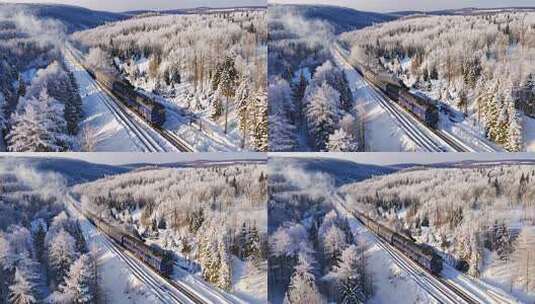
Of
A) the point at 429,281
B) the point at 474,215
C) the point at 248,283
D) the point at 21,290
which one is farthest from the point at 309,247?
the point at 21,290

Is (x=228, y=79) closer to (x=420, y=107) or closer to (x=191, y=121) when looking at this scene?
(x=191, y=121)

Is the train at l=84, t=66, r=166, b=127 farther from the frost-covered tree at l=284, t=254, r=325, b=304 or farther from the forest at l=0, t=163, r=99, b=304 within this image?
the frost-covered tree at l=284, t=254, r=325, b=304

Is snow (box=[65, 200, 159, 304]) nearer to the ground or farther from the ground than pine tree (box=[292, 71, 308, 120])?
nearer to the ground

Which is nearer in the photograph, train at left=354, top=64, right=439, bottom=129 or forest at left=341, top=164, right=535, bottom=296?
forest at left=341, top=164, right=535, bottom=296

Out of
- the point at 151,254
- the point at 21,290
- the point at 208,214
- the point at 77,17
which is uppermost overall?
the point at 77,17

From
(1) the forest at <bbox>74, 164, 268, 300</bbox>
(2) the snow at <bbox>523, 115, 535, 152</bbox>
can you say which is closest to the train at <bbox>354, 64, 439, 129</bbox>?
(2) the snow at <bbox>523, 115, 535, 152</bbox>

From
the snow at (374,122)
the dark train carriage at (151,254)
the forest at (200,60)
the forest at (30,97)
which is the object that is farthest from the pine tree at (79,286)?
the snow at (374,122)

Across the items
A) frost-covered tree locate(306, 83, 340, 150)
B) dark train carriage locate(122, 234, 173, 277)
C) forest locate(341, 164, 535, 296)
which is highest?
frost-covered tree locate(306, 83, 340, 150)

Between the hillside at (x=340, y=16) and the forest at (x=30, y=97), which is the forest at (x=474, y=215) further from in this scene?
the forest at (x=30, y=97)
